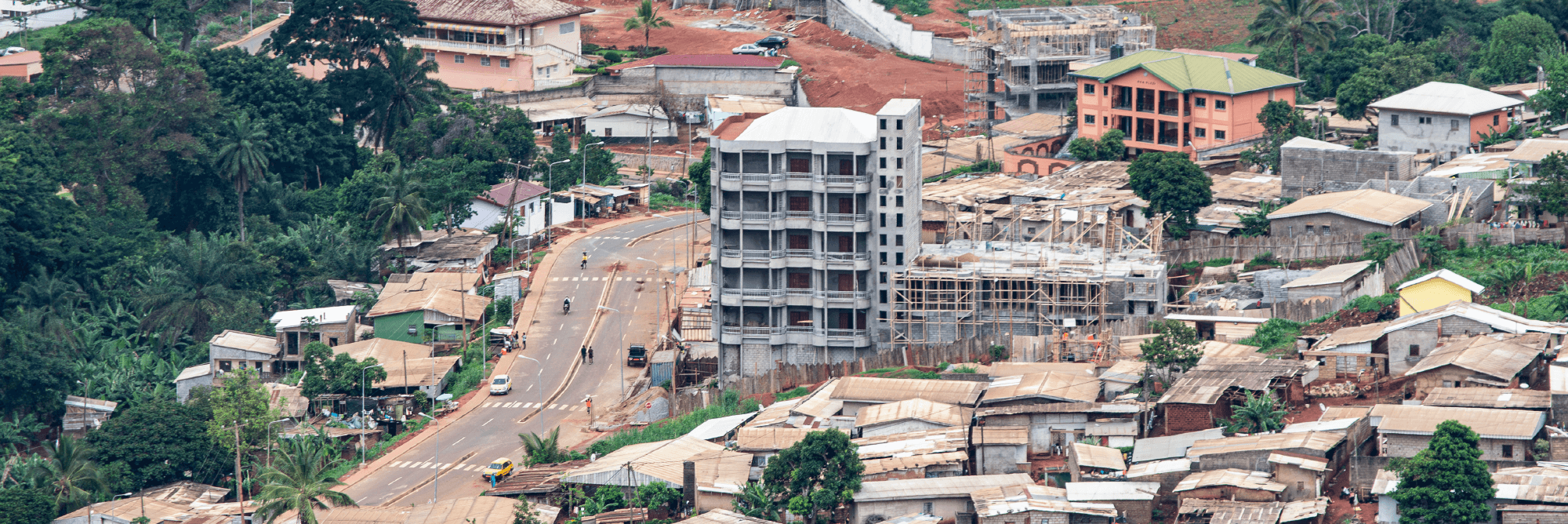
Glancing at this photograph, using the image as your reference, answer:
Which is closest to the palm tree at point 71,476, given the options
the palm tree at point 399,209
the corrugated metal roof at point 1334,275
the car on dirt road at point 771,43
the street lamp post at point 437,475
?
the street lamp post at point 437,475

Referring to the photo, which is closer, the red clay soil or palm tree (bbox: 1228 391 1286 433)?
palm tree (bbox: 1228 391 1286 433)

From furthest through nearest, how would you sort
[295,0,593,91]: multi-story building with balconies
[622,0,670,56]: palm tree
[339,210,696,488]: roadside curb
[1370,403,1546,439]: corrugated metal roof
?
[622,0,670,56]: palm tree, [295,0,593,91]: multi-story building with balconies, [339,210,696,488]: roadside curb, [1370,403,1546,439]: corrugated metal roof

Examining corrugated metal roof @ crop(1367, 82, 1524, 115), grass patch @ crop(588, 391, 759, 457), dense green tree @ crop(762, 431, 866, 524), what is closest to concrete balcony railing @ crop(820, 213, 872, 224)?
grass patch @ crop(588, 391, 759, 457)

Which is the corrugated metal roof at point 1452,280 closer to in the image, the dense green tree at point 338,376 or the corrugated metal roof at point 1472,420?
the corrugated metal roof at point 1472,420

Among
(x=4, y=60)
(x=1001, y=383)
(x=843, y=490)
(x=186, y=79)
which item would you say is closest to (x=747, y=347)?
(x=1001, y=383)

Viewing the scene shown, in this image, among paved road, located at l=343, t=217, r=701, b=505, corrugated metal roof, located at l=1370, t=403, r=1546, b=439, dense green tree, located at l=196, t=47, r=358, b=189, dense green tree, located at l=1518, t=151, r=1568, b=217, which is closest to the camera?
corrugated metal roof, located at l=1370, t=403, r=1546, b=439

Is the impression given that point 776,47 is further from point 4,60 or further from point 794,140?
point 794,140

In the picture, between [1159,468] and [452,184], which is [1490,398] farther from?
[452,184]

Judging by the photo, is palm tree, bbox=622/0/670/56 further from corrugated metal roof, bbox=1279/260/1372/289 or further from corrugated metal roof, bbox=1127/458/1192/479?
corrugated metal roof, bbox=1127/458/1192/479
